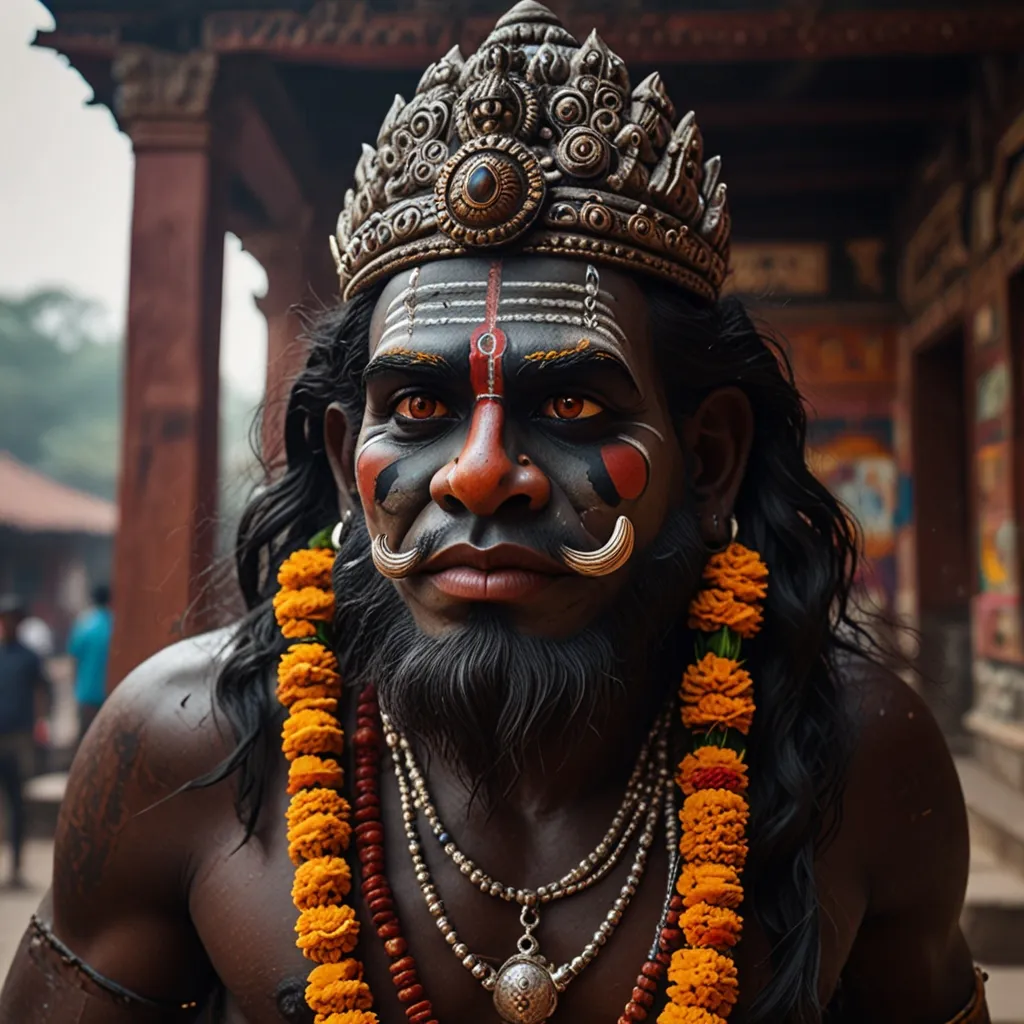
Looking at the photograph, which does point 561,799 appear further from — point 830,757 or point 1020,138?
point 1020,138

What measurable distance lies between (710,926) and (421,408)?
948mm

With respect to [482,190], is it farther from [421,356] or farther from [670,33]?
[670,33]

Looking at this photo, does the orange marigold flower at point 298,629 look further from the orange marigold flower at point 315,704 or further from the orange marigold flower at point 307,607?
Answer: the orange marigold flower at point 315,704

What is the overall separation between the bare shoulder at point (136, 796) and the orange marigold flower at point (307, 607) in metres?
0.19

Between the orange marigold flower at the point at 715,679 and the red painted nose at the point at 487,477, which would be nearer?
the red painted nose at the point at 487,477

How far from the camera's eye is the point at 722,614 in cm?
187

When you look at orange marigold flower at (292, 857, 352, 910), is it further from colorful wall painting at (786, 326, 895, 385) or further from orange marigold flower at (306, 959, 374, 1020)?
colorful wall painting at (786, 326, 895, 385)

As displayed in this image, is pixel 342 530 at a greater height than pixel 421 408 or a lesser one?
lesser

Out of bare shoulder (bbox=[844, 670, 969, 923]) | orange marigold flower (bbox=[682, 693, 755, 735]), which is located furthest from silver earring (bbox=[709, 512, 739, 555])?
bare shoulder (bbox=[844, 670, 969, 923])

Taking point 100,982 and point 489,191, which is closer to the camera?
point 489,191

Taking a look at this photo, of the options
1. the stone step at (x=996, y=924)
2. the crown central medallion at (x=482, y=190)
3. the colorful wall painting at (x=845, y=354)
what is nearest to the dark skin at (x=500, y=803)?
the crown central medallion at (x=482, y=190)

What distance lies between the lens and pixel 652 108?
1834mm

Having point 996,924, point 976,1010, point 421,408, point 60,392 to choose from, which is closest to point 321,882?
point 421,408

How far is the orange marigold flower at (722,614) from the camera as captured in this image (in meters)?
1.87
